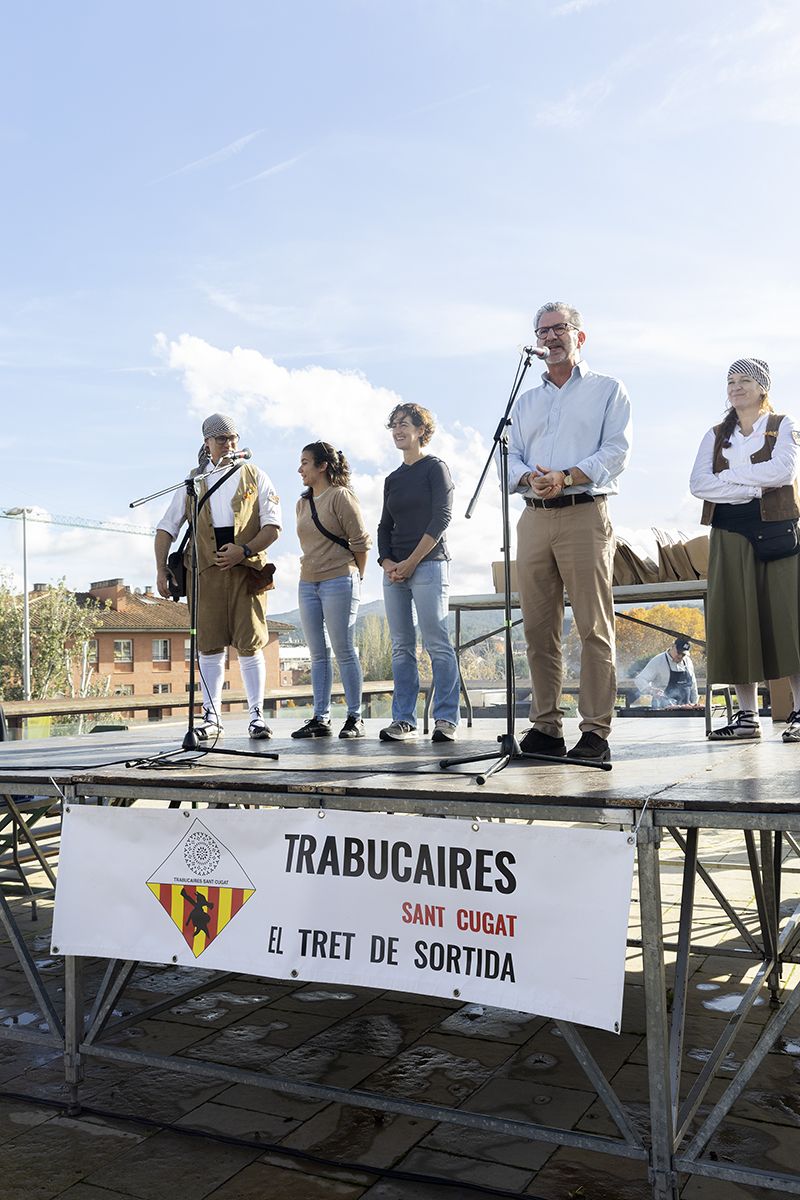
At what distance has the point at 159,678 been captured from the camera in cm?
5525

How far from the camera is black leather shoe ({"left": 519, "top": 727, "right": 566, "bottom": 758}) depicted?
3.59 metres

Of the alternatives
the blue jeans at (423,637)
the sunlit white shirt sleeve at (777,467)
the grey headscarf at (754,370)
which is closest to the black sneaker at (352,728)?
the blue jeans at (423,637)

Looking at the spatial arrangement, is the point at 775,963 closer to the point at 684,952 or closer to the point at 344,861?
the point at 684,952

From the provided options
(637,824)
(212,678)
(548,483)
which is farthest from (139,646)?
(637,824)

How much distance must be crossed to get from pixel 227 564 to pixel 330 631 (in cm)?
61

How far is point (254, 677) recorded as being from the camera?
486cm

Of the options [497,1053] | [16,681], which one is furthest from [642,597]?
[16,681]

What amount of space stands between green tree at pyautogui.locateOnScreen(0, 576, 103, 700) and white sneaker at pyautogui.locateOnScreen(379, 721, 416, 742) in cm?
4409

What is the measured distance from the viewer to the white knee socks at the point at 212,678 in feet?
15.8

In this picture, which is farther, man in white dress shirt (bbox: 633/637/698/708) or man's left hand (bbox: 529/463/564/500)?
man in white dress shirt (bbox: 633/637/698/708)

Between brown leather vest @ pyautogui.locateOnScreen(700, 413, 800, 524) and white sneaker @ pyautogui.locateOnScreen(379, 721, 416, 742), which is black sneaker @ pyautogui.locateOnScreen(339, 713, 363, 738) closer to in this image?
white sneaker @ pyautogui.locateOnScreen(379, 721, 416, 742)

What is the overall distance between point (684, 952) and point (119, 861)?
5.58 feet

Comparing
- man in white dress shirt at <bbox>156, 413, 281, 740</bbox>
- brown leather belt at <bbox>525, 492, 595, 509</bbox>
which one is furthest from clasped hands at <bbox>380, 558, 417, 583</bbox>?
brown leather belt at <bbox>525, 492, 595, 509</bbox>

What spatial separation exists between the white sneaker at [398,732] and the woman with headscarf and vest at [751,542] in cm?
132
